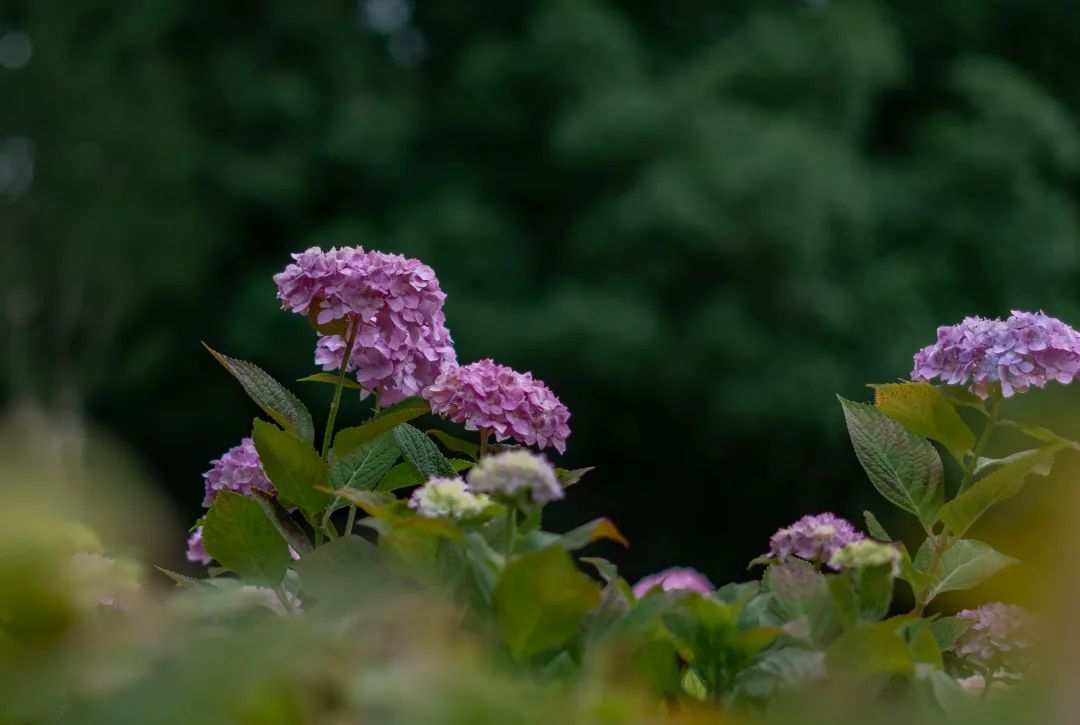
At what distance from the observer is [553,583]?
818mm

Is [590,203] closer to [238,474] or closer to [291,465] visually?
[238,474]

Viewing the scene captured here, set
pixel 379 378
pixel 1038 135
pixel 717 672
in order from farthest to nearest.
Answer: pixel 1038 135
pixel 379 378
pixel 717 672

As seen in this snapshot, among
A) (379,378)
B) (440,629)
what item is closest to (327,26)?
(379,378)

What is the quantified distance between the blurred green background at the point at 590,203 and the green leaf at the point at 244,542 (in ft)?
26.2

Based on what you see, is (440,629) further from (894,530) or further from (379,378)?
(894,530)

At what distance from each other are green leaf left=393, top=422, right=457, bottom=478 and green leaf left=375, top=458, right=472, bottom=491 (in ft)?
0.04

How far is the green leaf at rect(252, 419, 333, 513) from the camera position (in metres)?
1.11

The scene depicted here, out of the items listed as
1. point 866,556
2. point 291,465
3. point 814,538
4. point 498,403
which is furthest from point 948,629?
point 291,465

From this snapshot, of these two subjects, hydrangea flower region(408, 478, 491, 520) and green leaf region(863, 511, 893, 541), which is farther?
green leaf region(863, 511, 893, 541)

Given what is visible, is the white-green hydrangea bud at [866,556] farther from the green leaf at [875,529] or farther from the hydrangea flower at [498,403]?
the hydrangea flower at [498,403]

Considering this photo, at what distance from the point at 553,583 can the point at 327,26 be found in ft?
33.8

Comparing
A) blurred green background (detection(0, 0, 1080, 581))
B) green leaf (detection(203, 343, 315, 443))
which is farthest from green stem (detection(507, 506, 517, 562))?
blurred green background (detection(0, 0, 1080, 581))

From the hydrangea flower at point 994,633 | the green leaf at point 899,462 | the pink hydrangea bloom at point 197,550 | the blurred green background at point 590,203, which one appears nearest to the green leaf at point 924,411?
the green leaf at point 899,462

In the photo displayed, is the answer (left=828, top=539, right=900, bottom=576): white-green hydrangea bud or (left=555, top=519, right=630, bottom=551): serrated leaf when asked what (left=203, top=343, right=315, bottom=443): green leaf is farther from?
(left=828, top=539, right=900, bottom=576): white-green hydrangea bud
